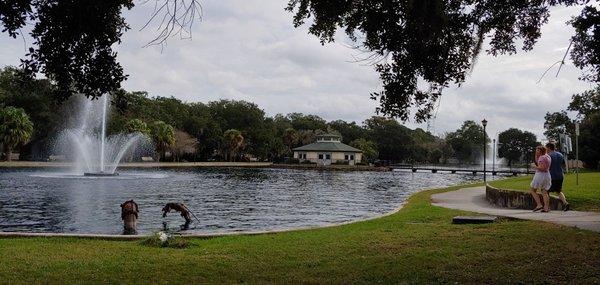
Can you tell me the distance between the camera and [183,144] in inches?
3593

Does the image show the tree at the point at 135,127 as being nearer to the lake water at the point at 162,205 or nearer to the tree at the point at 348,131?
the lake water at the point at 162,205

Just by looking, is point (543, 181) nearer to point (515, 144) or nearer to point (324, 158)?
point (324, 158)

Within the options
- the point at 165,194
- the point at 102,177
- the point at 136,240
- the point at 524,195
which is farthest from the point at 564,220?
the point at 102,177

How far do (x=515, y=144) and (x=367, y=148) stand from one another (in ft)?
135

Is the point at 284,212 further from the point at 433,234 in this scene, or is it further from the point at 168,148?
the point at 168,148

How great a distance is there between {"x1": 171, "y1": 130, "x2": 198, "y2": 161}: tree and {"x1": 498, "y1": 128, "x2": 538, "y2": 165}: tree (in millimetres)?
75587

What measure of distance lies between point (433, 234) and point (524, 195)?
8.28m

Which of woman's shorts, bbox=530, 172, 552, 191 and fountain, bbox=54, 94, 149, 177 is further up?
fountain, bbox=54, 94, 149, 177

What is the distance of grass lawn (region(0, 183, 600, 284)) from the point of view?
287 inches

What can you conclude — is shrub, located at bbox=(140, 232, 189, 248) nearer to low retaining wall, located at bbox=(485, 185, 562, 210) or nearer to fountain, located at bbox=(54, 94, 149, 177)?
low retaining wall, located at bbox=(485, 185, 562, 210)

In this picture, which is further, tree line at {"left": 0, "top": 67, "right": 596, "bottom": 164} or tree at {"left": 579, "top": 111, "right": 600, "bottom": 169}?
tree line at {"left": 0, "top": 67, "right": 596, "bottom": 164}

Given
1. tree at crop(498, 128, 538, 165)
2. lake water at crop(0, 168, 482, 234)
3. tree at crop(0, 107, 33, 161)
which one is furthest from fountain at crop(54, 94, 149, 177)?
tree at crop(498, 128, 538, 165)

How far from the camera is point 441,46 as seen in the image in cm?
901

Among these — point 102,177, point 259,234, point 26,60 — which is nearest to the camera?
point 26,60
